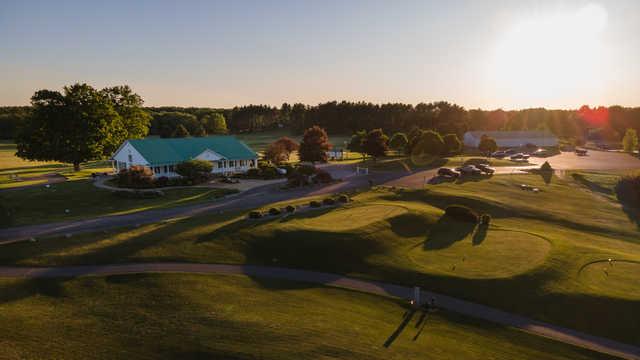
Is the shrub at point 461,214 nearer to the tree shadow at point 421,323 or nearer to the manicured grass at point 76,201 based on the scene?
the tree shadow at point 421,323

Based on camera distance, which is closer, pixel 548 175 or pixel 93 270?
pixel 93 270

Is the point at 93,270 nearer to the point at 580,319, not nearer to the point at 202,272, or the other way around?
the point at 202,272

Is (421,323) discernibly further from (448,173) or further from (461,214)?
(448,173)

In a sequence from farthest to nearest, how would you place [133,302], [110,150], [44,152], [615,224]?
[110,150] → [44,152] → [615,224] → [133,302]

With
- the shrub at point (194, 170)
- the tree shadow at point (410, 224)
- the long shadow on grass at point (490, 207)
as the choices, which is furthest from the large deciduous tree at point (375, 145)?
the tree shadow at point (410, 224)

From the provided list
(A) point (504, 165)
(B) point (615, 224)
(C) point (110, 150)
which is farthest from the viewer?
(A) point (504, 165)

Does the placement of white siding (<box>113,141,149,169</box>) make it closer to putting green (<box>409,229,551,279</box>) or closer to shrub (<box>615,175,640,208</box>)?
putting green (<box>409,229,551,279</box>)

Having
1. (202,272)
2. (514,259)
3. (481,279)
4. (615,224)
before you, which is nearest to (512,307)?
(481,279)
